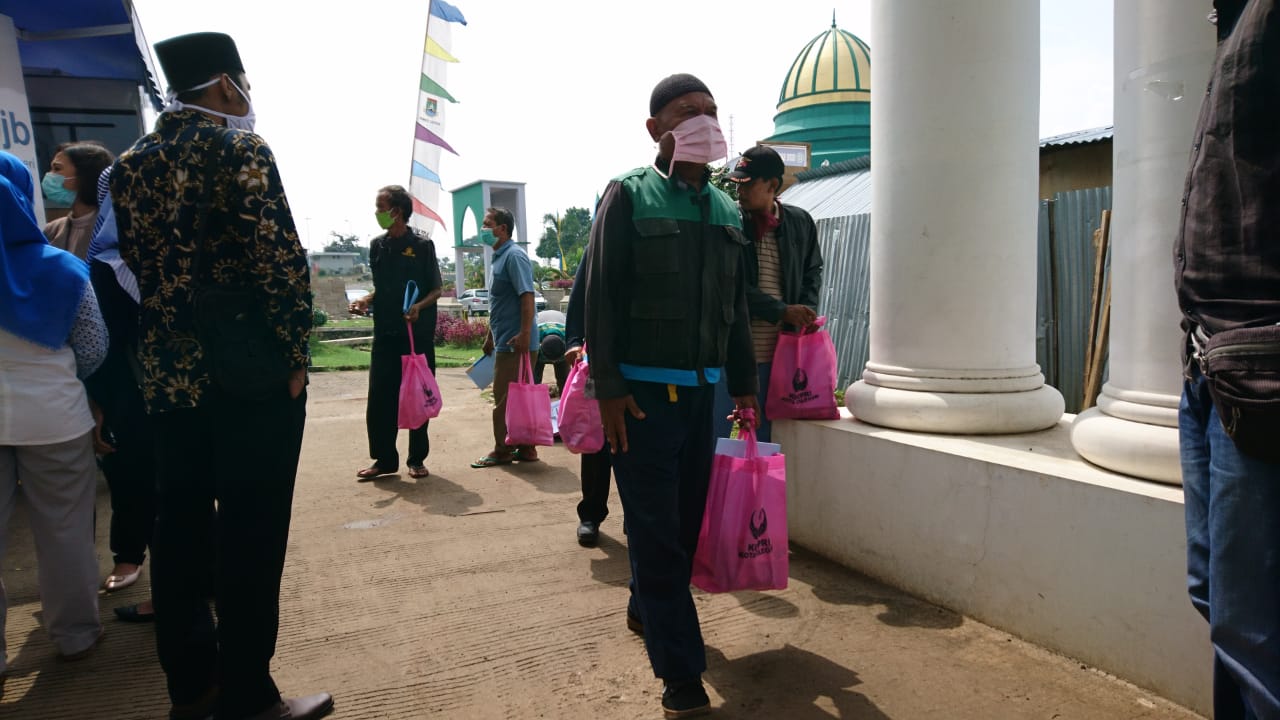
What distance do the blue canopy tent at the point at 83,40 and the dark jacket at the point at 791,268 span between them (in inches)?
208

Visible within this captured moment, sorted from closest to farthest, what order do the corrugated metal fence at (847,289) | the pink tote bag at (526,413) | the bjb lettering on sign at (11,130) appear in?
the bjb lettering on sign at (11,130) < the pink tote bag at (526,413) < the corrugated metal fence at (847,289)

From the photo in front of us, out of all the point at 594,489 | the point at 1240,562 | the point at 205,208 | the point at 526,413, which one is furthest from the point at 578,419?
the point at 1240,562

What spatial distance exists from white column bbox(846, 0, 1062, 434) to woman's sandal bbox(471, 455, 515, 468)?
11.3ft

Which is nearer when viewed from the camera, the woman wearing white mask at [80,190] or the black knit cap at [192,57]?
the black knit cap at [192,57]

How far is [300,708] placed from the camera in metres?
2.53

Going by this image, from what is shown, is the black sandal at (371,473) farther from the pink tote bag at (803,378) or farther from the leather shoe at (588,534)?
the pink tote bag at (803,378)

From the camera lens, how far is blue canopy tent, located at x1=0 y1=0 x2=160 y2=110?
5.88m

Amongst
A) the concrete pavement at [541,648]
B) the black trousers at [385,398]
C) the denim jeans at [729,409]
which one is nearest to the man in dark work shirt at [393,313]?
the black trousers at [385,398]

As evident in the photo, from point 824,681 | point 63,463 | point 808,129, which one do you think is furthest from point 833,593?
point 808,129

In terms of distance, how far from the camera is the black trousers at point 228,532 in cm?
233

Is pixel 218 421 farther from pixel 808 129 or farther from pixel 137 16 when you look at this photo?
pixel 808 129

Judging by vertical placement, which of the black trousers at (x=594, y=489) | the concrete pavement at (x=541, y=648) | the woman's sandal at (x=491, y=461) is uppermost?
the black trousers at (x=594, y=489)

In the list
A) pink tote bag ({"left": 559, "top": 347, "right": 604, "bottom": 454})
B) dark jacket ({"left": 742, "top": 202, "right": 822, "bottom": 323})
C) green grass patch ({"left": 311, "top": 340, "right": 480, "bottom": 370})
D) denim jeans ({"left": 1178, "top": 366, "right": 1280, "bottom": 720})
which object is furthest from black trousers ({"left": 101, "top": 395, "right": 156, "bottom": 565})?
green grass patch ({"left": 311, "top": 340, "right": 480, "bottom": 370})

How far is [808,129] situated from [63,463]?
85.7 feet
